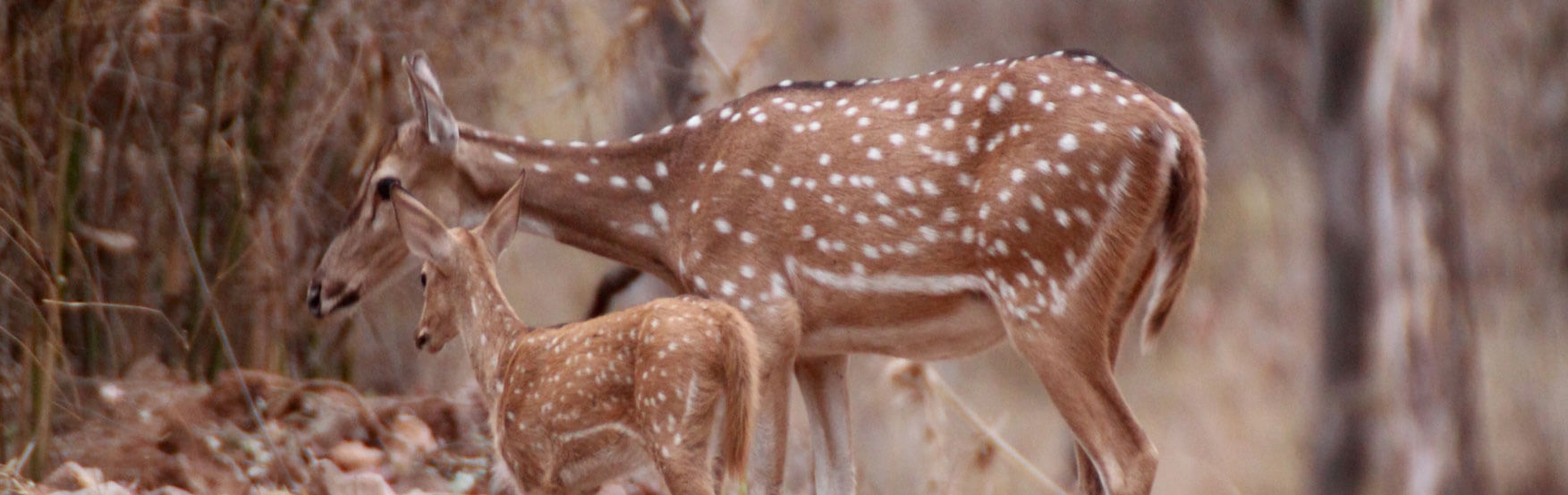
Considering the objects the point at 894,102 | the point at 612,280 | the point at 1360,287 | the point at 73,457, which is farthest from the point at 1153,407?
the point at 73,457

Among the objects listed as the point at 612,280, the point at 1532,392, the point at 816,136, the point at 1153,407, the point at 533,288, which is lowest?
the point at 1153,407

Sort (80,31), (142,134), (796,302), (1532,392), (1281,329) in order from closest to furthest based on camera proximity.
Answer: (796,302)
(80,31)
(142,134)
(1532,392)
(1281,329)

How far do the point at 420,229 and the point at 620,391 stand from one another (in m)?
0.86

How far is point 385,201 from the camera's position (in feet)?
21.4

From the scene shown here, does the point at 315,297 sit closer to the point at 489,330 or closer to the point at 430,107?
the point at 430,107

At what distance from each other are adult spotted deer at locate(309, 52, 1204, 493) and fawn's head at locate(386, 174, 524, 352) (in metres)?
0.74

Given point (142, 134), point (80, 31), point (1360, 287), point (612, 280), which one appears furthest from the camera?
point (1360, 287)

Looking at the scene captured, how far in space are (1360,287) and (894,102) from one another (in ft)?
12.5

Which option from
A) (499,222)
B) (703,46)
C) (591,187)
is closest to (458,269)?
(499,222)

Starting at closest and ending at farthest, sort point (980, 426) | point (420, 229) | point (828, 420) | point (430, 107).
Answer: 1. point (420, 229)
2. point (430, 107)
3. point (828, 420)
4. point (980, 426)

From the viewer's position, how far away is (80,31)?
6426 millimetres

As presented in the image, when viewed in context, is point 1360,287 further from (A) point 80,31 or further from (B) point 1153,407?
(A) point 80,31

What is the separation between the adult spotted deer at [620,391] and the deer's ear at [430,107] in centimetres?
83

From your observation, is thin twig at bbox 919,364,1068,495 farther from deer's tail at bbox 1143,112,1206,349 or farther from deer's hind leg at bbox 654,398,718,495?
deer's hind leg at bbox 654,398,718,495
